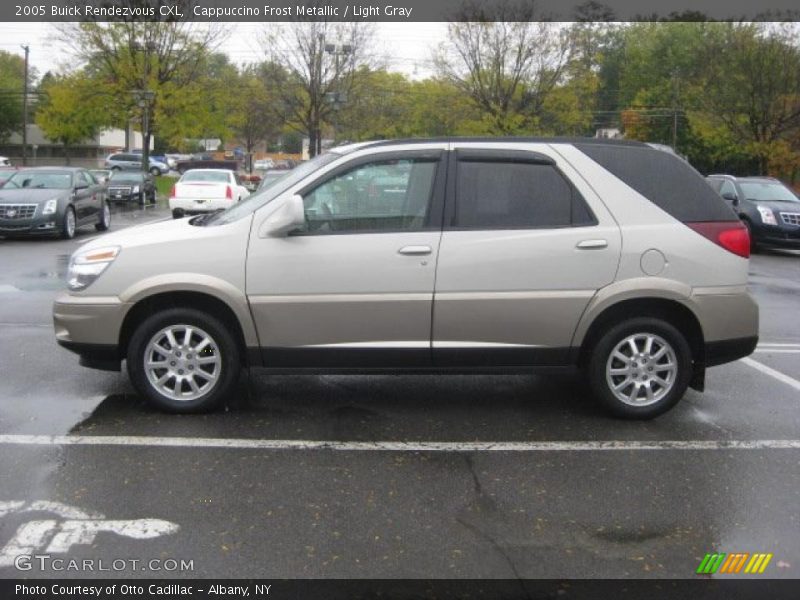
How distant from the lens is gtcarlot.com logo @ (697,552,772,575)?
367 cm

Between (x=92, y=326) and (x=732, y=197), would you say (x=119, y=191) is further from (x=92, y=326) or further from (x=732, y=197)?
(x=92, y=326)

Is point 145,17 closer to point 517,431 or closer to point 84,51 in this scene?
point 84,51

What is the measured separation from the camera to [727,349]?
5754 millimetres

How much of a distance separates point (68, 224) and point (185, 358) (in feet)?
42.1

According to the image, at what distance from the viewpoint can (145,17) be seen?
41.1m

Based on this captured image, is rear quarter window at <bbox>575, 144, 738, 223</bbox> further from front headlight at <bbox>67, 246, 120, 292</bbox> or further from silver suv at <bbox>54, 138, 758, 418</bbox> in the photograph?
front headlight at <bbox>67, 246, 120, 292</bbox>

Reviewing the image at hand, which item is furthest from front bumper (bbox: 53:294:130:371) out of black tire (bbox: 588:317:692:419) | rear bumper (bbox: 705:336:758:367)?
A: rear bumper (bbox: 705:336:758:367)

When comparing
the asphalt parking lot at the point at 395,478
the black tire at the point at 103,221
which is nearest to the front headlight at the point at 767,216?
the asphalt parking lot at the point at 395,478

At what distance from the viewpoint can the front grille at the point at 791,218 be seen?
17906 millimetres

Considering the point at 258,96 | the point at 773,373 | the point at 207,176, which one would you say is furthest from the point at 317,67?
the point at 773,373

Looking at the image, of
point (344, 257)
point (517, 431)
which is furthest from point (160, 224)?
point (517, 431)

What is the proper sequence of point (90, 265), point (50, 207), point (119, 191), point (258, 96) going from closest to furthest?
point (90, 265)
point (50, 207)
point (119, 191)
point (258, 96)

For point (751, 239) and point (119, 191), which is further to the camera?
point (119, 191)

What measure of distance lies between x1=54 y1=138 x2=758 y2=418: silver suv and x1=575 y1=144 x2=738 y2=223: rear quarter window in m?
0.01
